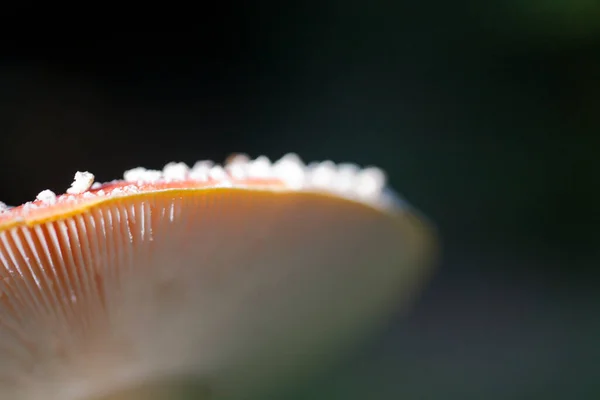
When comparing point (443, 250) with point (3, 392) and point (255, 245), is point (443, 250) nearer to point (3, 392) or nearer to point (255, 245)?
point (255, 245)

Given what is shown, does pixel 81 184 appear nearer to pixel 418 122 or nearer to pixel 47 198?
pixel 47 198

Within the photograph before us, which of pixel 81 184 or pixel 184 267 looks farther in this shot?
pixel 184 267

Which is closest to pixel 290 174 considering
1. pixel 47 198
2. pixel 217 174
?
pixel 217 174

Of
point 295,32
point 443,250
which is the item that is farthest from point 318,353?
point 295,32

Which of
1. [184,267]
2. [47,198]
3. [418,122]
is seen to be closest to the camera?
[47,198]

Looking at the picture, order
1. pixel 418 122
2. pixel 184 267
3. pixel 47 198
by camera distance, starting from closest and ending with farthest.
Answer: pixel 47 198 → pixel 184 267 → pixel 418 122

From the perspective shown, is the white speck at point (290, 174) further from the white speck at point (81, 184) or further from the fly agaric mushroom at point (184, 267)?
the white speck at point (81, 184)

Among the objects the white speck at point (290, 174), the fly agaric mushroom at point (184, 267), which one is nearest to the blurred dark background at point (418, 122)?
the fly agaric mushroom at point (184, 267)
